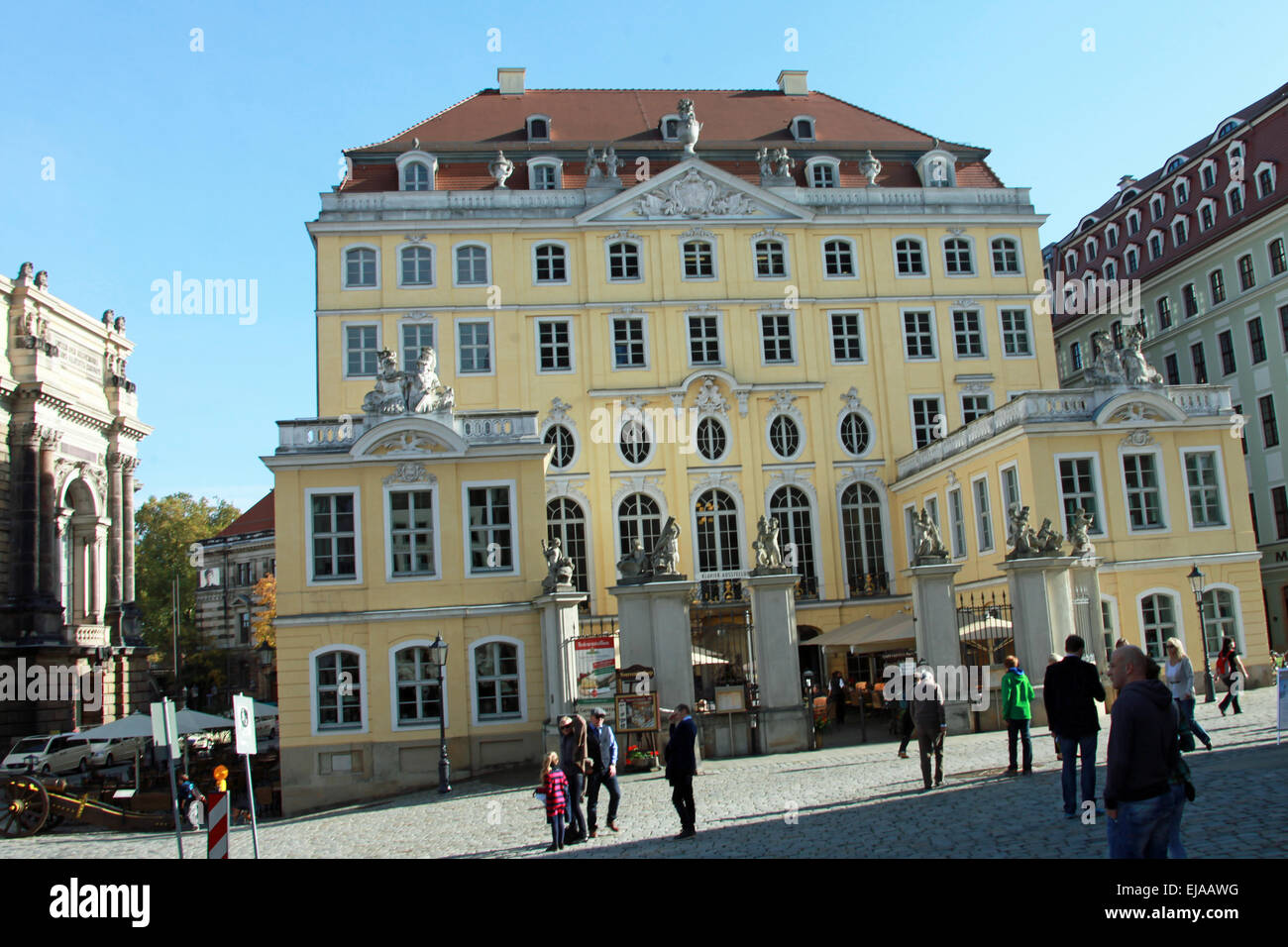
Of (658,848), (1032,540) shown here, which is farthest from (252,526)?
(658,848)

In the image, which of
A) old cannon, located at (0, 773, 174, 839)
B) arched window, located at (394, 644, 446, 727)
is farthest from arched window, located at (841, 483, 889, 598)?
old cannon, located at (0, 773, 174, 839)

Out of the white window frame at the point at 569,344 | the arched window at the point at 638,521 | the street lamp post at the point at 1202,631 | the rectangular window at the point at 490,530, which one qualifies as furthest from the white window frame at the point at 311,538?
the street lamp post at the point at 1202,631

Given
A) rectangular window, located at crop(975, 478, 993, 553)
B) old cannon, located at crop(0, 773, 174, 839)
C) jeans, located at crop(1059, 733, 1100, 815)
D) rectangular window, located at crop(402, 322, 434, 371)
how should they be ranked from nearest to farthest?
1. jeans, located at crop(1059, 733, 1100, 815)
2. old cannon, located at crop(0, 773, 174, 839)
3. rectangular window, located at crop(975, 478, 993, 553)
4. rectangular window, located at crop(402, 322, 434, 371)

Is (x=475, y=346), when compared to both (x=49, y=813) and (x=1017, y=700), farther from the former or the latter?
(x=1017, y=700)

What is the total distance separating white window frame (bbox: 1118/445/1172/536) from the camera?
32062mm

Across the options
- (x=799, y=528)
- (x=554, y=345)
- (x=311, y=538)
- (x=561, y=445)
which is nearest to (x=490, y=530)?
(x=311, y=538)

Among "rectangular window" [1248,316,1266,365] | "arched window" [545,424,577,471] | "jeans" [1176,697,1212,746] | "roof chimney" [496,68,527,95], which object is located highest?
"roof chimney" [496,68,527,95]

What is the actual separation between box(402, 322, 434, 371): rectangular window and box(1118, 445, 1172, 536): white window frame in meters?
21.5

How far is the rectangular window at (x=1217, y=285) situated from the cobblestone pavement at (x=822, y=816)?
2609 cm

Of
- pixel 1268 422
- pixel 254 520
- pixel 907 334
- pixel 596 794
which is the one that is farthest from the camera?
pixel 254 520

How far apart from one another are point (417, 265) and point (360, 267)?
189 cm

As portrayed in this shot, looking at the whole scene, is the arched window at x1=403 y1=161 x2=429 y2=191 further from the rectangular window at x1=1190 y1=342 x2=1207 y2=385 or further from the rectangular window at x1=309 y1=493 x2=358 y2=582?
the rectangular window at x1=1190 y1=342 x2=1207 y2=385

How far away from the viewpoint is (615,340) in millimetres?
39938

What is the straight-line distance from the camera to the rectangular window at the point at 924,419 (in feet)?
133
